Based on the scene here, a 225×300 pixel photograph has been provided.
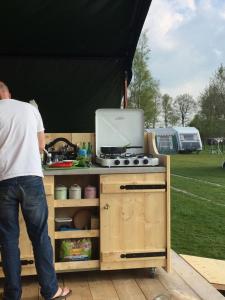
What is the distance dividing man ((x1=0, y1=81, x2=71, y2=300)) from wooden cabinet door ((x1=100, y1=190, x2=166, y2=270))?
1.77ft

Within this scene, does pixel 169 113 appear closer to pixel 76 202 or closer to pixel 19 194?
pixel 76 202

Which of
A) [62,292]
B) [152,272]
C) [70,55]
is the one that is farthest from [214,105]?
[62,292]

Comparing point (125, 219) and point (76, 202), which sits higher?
point (76, 202)

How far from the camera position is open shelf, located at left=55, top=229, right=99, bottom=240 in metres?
3.15

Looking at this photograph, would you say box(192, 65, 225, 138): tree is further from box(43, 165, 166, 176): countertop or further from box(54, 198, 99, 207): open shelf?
box(54, 198, 99, 207): open shelf

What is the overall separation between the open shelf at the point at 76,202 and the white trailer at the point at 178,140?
2382 centimetres

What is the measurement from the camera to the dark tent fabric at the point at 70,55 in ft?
12.7

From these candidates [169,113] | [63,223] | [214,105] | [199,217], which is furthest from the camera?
[169,113]

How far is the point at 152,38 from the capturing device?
A: 21.9 meters

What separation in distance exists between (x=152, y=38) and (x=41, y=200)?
20283 mm

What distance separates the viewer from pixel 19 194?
8.67 feet

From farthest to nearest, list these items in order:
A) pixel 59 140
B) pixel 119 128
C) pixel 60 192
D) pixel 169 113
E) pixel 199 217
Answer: pixel 169 113 < pixel 199 217 < pixel 119 128 < pixel 59 140 < pixel 60 192

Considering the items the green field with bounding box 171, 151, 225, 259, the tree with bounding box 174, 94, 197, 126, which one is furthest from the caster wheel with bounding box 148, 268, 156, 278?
the tree with bounding box 174, 94, 197, 126

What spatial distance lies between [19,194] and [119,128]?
134cm
